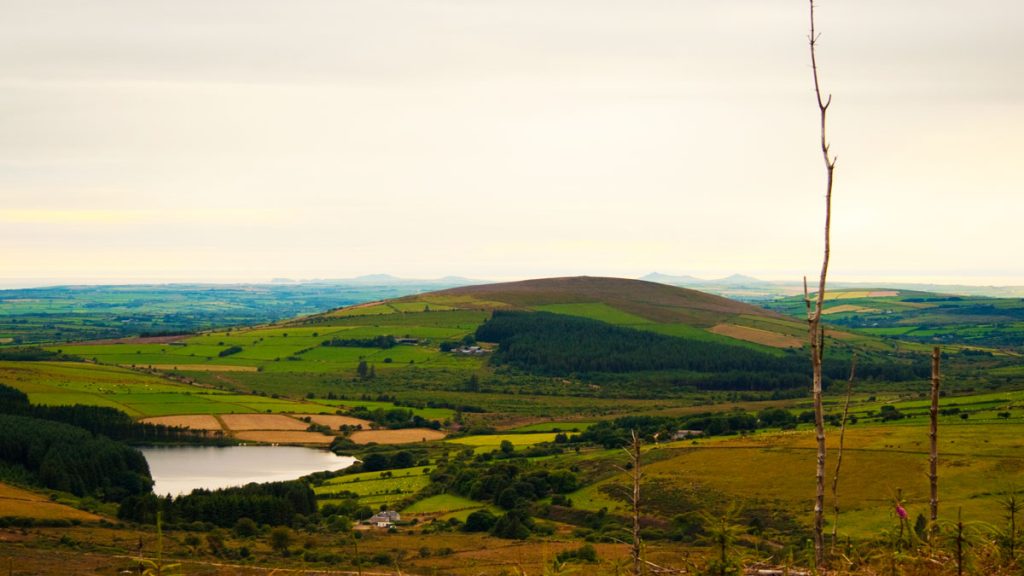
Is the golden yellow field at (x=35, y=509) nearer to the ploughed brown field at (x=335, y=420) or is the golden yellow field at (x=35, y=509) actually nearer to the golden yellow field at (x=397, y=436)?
the golden yellow field at (x=397, y=436)

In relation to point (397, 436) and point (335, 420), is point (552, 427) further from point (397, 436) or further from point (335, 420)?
point (335, 420)

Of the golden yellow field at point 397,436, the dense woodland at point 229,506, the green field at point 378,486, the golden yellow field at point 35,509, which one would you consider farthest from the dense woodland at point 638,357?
the golden yellow field at point 35,509

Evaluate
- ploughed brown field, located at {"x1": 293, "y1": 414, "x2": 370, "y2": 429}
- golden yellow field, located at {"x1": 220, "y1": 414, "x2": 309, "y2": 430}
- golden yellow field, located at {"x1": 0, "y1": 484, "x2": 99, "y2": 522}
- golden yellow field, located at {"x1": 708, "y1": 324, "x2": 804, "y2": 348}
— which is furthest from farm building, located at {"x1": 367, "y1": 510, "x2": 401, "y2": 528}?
golden yellow field, located at {"x1": 708, "y1": 324, "x2": 804, "y2": 348}

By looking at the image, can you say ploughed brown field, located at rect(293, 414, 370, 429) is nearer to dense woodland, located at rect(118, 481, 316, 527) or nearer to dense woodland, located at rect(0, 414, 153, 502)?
dense woodland, located at rect(0, 414, 153, 502)

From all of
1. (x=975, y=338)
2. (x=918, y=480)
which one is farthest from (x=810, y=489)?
(x=975, y=338)

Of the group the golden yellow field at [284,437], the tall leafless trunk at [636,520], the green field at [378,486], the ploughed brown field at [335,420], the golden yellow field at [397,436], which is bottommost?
the golden yellow field at [397,436]

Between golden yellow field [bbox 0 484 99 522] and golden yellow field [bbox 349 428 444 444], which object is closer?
golden yellow field [bbox 0 484 99 522]
